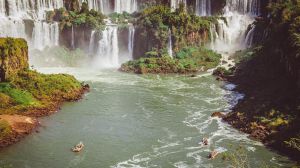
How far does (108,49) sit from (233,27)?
Answer: 76.3ft

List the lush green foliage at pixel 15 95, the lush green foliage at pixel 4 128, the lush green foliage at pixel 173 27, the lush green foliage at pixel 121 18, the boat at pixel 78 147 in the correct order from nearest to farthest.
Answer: the boat at pixel 78 147 < the lush green foliage at pixel 4 128 < the lush green foliage at pixel 15 95 < the lush green foliage at pixel 173 27 < the lush green foliage at pixel 121 18

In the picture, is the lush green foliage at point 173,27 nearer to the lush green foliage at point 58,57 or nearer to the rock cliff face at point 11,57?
the lush green foliage at point 58,57

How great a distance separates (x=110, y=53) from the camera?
74.0 metres

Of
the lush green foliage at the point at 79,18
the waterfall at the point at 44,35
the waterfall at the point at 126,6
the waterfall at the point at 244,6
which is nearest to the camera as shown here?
the waterfall at the point at 44,35

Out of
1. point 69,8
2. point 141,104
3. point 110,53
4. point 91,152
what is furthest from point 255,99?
point 69,8

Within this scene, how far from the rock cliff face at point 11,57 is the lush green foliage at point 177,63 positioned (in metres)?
20.6

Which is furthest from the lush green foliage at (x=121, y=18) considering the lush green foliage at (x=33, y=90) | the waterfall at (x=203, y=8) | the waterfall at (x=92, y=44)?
the lush green foliage at (x=33, y=90)

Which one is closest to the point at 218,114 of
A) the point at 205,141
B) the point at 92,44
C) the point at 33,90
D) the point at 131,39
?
the point at 205,141

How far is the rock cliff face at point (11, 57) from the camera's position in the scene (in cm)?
4575

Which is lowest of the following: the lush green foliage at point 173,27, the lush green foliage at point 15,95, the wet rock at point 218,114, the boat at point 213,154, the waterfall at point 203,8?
the boat at point 213,154

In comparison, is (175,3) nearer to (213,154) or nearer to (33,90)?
(33,90)

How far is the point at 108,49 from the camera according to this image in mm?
74000

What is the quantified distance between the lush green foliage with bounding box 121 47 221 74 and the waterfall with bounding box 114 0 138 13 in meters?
16.2

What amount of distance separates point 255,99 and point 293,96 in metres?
5.11
